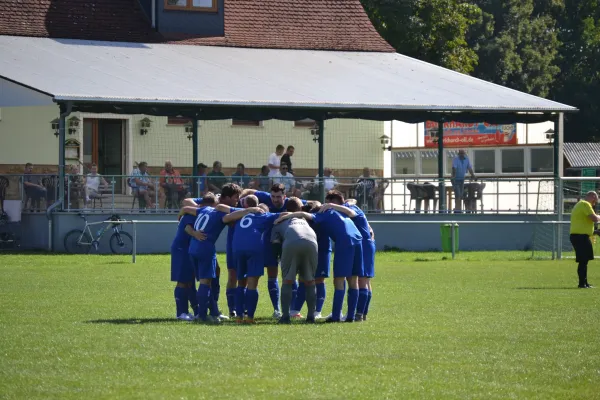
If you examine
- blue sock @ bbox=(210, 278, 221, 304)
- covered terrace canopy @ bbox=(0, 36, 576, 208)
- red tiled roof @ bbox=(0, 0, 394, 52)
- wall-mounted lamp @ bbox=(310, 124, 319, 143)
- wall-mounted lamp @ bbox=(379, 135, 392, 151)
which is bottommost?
blue sock @ bbox=(210, 278, 221, 304)

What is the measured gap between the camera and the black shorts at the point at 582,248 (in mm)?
21750

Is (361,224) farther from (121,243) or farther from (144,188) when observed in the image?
(144,188)

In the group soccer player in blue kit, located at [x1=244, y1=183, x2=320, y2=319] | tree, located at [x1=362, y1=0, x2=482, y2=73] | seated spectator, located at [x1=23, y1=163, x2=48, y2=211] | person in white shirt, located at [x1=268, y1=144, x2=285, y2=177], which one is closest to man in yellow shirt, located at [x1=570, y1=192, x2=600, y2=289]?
soccer player in blue kit, located at [x1=244, y1=183, x2=320, y2=319]

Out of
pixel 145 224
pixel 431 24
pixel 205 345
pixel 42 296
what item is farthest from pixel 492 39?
pixel 205 345

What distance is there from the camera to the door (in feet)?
123

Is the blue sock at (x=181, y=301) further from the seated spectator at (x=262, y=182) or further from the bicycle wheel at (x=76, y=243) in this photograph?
the seated spectator at (x=262, y=182)

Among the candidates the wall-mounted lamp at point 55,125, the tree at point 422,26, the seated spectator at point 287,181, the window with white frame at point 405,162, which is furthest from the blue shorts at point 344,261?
the tree at point 422,26

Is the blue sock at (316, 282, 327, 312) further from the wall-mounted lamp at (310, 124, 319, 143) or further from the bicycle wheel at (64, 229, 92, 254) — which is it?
the wall-mounted lamp at (310, 124, 319, 143)

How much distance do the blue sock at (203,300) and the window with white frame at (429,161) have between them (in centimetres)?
3143

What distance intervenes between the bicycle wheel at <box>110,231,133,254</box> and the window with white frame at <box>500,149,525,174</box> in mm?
21959

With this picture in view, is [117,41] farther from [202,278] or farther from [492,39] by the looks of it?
[492,39]

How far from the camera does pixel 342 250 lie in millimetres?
15477

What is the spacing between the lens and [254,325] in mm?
15023

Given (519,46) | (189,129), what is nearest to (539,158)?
(189,129)
